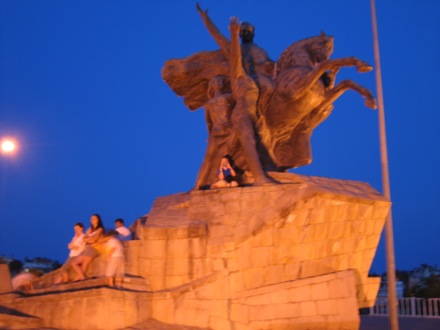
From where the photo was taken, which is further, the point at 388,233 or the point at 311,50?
the point at 311,50

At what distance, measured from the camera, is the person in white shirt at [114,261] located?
9133 millimetres

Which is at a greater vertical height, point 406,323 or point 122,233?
point 122,233

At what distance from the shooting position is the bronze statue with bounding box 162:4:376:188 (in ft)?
35.0

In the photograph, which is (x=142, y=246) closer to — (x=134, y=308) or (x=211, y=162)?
(x=134, y=308)

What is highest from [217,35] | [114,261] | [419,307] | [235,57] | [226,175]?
[217,35]

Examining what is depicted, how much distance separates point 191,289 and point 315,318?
78.7 inches

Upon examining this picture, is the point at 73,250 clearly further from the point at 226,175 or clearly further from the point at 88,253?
the point at 226,175

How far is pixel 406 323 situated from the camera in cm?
1491

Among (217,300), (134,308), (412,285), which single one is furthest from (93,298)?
(412,285)

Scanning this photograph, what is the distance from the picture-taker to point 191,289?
887cm

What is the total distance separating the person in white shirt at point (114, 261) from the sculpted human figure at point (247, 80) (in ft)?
8.70

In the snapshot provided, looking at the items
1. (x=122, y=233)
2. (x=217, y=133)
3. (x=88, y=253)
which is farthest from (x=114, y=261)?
(x=217, y=133)

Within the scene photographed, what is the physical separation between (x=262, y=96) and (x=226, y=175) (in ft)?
6.60

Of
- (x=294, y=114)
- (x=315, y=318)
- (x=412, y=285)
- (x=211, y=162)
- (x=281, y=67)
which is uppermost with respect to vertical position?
(x=281, y=67)
